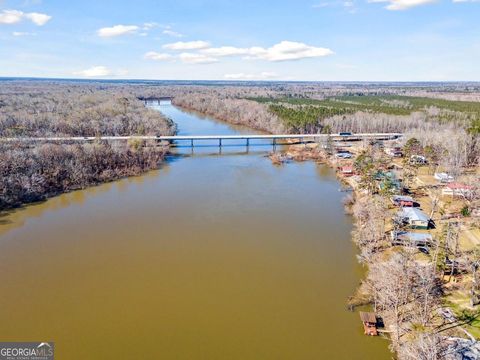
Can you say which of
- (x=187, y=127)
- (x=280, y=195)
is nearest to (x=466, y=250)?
(x=280, y=195)

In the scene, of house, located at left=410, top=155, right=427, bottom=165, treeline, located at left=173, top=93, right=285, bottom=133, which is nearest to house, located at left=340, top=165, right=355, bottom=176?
house, located at left=410, top=155, right=427, bottom=165

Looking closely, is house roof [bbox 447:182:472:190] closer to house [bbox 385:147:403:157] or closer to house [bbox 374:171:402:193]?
house [bbox 374:171:402:193]

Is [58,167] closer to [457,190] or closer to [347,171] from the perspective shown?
[347,171]

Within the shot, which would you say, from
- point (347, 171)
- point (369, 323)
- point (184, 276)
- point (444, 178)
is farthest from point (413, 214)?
point (184, 276)

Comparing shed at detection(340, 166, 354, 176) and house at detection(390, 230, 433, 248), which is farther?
shed at detection(340, 166, 354, 176)

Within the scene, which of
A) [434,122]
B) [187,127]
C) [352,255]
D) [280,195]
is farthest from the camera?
[187,127]

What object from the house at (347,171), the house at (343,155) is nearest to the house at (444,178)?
the house at (347,171)

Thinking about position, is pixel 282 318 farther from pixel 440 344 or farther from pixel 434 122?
pixel 434 122
